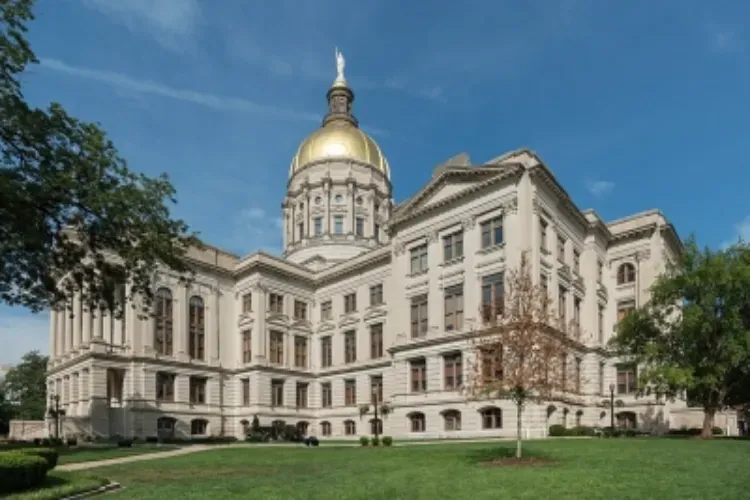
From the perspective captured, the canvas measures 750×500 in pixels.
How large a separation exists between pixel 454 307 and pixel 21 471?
109 ft

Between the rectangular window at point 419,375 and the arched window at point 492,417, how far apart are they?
629 cm

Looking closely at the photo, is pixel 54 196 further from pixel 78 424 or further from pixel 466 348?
pixel 78 424

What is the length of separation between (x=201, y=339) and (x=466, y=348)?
84.9 ft

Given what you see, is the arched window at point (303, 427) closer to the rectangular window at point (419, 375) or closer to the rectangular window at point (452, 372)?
the rectangular window at point (419, 375)

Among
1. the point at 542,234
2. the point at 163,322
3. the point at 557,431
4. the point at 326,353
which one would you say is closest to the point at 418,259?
the point at 542,234

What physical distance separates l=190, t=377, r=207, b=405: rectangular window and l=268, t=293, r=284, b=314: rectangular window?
8.74 metres

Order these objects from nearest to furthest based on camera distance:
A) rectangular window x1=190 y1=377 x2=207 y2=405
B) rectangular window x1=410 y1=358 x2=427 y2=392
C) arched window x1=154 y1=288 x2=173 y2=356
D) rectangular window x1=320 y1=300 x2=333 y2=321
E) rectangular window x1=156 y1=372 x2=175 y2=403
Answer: rectangular window x1=410 y1=358 x2=427 y2=392, rectangular window x1=156 y1=372 x2=175 y2=403, arched window x1=154 y1=288 x2=173 y2=356, rectangular window x1=190 y1=377 x2=207 y2=405, rectangular window x1=320 y1=300 x2=333 y2=321

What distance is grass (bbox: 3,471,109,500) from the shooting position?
1512cm

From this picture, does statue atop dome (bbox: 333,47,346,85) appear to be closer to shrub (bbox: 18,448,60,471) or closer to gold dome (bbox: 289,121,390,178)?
gold dome (bbox: 289,121,390,178)

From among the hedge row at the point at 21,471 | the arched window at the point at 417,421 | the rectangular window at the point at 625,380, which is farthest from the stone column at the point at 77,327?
the rectangular window at the point at 625,380

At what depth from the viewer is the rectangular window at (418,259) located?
49312mm

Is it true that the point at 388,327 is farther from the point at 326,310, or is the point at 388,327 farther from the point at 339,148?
the point at 339,148

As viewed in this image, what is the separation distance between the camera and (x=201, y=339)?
5703cm

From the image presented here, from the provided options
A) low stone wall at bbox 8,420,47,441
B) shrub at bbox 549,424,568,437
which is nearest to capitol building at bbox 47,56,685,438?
shrub at bbox 549,424,568,437
